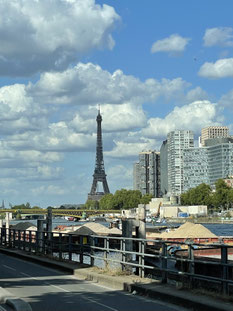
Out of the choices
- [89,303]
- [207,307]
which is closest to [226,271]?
[207,307]

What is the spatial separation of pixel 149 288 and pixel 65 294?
250cm

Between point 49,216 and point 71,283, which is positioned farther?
point 49,216

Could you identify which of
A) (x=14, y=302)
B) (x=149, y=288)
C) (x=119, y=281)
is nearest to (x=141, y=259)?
(x=119, y=281)

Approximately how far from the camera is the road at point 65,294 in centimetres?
1490

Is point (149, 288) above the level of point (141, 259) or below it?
below

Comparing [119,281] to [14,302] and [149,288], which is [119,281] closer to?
[149,288]

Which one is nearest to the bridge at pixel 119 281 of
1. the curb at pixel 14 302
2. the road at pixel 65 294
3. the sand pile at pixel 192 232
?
the road at pixel 65 294

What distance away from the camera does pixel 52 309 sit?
1456cm

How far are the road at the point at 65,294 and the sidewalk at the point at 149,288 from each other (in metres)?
0.25

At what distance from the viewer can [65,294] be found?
57.1 feet

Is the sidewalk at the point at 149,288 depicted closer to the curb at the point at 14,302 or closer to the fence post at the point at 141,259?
the fence post at the point at 141,259

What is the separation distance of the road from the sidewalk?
0.25 m

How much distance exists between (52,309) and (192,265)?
381 centimetres

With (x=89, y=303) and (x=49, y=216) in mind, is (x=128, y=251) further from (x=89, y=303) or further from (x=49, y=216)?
(x=49, y=216)
